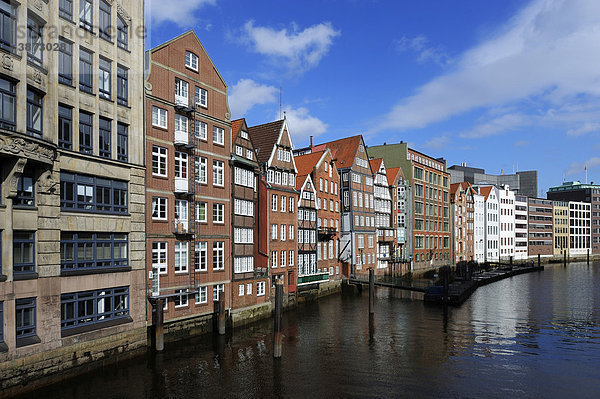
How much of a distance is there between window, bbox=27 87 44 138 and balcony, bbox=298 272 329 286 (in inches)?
1451

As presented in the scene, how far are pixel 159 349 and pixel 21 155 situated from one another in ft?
54.0

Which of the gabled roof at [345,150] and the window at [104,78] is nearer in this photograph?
the window at [104,78]

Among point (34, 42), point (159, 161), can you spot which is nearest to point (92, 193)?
point (159, 161)

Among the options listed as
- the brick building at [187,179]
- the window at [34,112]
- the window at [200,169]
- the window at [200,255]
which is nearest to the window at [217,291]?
the brick building at [187,179]

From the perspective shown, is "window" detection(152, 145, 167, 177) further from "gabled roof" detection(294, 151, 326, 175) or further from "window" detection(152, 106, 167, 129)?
"gabled roof" detection(294, 151, 326, 175)

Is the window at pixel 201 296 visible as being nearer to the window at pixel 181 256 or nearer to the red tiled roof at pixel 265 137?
the window at pixel 181 256

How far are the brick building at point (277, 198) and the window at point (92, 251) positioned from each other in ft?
62.8

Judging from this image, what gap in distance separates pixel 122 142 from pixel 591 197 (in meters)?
189

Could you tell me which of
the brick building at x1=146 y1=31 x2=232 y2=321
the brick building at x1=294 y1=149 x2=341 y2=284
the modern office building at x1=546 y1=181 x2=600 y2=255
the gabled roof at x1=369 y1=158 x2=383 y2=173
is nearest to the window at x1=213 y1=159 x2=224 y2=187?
the brick building at x1=146 y1=31 x2=232 y2=321

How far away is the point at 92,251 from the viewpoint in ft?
93.8

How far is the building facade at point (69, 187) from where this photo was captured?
23.0 m

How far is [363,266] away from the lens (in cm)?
7500

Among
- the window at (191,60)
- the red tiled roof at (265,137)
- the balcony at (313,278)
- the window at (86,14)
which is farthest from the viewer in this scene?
the balcony at (313,278)

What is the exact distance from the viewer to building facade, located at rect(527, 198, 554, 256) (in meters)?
149
